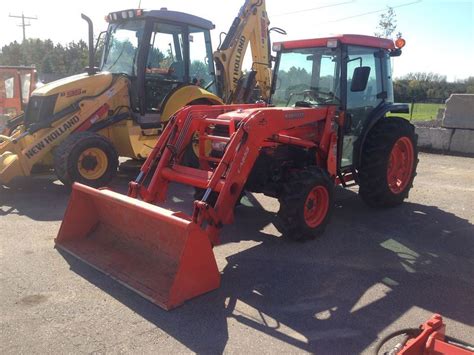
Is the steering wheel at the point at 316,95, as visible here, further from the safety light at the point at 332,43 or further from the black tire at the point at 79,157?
the black tire at the point at 79,157

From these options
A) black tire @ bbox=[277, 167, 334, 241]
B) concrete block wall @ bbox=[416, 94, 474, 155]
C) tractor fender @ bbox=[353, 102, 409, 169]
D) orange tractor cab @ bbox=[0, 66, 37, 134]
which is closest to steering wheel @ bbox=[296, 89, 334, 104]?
tractor fender @ bbox=[353, 102, 409, 169]

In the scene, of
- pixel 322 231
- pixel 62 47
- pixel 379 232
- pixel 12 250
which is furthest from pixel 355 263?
pixel 62 47

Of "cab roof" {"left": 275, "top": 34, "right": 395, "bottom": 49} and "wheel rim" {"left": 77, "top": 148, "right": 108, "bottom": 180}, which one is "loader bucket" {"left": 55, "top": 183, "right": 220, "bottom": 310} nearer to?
"wheel rim" {"left": 77, "top": 148, "right": 108, "bottom": 180}

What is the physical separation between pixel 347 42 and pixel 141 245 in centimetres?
359

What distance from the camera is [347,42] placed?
5793 millimetres

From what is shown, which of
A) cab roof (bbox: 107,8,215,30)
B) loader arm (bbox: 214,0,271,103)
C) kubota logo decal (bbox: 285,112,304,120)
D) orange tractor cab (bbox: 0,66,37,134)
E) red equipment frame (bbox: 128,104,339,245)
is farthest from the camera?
orange tractor cab (bbox: 0,66,37,134)

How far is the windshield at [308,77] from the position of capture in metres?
5.87

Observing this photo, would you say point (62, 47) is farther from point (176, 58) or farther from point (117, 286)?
point (117, 286)

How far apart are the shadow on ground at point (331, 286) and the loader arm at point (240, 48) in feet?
14.8

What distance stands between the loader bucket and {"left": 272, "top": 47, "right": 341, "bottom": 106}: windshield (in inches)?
113

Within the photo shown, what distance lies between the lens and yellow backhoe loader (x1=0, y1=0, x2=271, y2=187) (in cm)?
739

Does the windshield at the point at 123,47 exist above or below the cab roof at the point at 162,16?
below

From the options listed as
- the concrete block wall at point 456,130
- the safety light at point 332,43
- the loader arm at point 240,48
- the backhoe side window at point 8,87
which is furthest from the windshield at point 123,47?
the concrete block wall at point 456,130

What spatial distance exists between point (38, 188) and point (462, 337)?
23.1 feet
